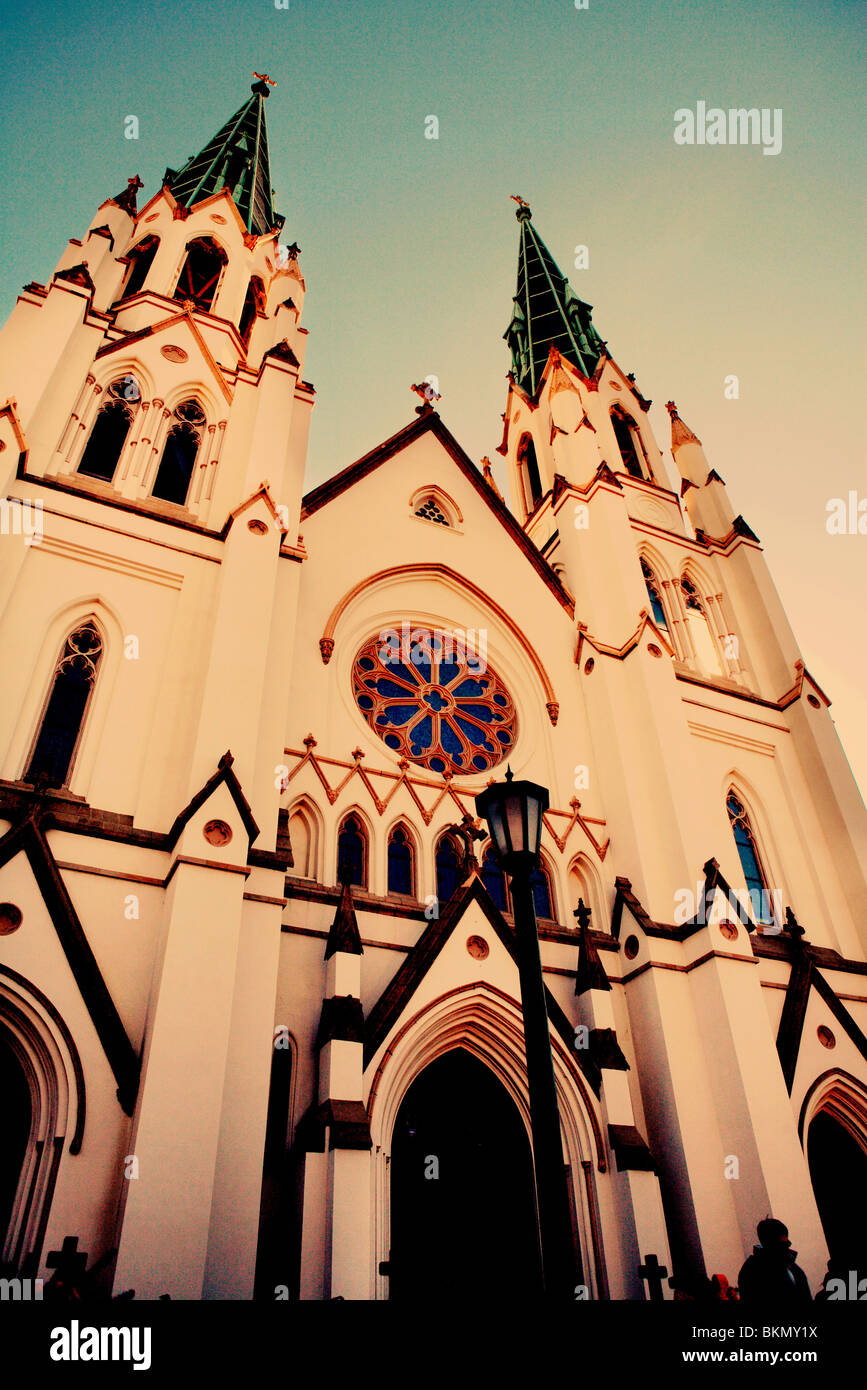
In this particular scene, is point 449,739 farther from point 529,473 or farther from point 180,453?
point 529,473

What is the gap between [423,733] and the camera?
1306cm

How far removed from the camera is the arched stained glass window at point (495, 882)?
11.9 metres

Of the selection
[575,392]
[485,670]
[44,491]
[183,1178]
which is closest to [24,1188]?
[183,1178]

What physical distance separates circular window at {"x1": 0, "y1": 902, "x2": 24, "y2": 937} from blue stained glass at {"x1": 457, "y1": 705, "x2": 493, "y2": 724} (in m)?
7.39

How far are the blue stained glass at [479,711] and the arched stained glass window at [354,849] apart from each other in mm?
3267

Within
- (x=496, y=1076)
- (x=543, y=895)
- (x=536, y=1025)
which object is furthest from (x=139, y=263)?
(x=536, y=1025)

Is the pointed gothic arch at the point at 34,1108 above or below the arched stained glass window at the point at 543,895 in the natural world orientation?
below

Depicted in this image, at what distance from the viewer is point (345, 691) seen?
40.9ft

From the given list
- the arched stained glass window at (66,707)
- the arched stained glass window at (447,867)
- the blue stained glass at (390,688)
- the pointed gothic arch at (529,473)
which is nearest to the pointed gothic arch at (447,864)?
the arched stained glass window at (447,867)

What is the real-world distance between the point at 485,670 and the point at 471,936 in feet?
17.8

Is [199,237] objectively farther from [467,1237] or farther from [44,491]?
[467,1237]

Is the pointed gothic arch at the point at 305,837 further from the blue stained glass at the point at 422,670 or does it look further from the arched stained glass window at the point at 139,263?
the arched stained glass window at the point at 139,263

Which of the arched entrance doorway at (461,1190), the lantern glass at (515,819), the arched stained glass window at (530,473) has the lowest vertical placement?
the arched entrance doorway at (461,1190)
